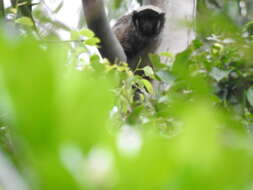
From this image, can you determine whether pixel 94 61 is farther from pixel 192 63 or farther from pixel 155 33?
pixel 155 33

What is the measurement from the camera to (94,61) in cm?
132

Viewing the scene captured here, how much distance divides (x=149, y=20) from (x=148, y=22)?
49 mm

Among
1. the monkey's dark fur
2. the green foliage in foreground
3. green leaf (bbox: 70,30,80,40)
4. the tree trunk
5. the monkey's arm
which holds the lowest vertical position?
the monkey's dark fur

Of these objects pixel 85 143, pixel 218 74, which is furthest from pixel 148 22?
pixel 85 143

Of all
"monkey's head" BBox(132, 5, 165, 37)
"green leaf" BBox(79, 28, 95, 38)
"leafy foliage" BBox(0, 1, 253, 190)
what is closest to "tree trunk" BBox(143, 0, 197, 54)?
"monkey's head" BBox(132, 5, 165, 37)

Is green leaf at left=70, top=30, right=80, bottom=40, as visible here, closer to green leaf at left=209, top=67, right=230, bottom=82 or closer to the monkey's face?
green leaf at left=209, top=67, right=230, bottom=82

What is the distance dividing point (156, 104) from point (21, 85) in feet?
3.60

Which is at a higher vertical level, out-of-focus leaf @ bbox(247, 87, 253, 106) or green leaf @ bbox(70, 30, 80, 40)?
green leaf @ bbox(70, 30, 80, 40)

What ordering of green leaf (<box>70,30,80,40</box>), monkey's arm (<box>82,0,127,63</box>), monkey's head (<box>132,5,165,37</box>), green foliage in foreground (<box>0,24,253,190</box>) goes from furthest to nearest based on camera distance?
monkey's head (<box>132,5,165,37</box>), monkey's arm (<box>82,0,127,63</box>), green leaf (<box>70,30,80,40</box>), green foliage in foreground (<box>0,24,253,190</box>)

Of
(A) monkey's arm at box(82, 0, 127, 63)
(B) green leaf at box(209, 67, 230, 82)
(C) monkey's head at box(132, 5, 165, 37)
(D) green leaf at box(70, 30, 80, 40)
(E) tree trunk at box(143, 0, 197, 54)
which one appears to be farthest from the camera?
(C) monkey's head at box(132, 5, 165, 37)

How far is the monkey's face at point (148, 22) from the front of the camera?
2.71 meters

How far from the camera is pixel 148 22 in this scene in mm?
2965

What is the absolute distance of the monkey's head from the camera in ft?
8.80

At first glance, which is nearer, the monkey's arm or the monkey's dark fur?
the monkey's arm
